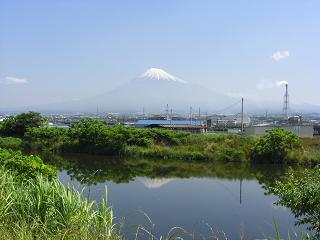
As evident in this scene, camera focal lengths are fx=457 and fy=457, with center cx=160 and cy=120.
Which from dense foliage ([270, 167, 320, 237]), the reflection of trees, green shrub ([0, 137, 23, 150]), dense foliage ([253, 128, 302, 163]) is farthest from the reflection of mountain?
green shrub ([0, 137, 23, 150])

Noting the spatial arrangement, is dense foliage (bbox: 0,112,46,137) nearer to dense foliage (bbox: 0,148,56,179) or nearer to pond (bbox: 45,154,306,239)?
pond (bbox: 45,154,306,239)

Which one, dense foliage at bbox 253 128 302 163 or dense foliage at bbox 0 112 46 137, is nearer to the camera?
dense foliage at bbox 253 128 302 163

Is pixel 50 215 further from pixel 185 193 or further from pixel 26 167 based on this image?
pixel 185 193

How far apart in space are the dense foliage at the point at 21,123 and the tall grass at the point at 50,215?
1242 inches

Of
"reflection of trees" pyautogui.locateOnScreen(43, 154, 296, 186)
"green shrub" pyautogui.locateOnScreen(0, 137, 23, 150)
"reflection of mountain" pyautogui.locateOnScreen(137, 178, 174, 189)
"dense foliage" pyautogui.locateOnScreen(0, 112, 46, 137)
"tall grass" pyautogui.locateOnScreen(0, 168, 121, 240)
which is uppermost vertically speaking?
"tall grass" pyautogui.locateOnScreen(0, 168, 121, 240)

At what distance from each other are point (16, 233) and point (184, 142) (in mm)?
26485

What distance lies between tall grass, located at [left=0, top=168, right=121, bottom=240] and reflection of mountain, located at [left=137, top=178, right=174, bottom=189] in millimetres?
14467

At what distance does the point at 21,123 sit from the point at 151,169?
1553cm

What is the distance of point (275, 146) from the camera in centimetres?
2586

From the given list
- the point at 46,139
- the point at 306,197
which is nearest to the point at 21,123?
the point at 46,139

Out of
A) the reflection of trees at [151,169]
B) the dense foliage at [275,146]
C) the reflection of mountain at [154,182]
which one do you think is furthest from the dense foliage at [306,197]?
the dense foliage at [275,146]

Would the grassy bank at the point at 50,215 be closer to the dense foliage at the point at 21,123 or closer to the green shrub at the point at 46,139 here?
the green shrub at the point at 46,139

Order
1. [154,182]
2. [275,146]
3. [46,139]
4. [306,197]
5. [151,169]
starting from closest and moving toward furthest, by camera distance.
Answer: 1. [306,197]
2. [154,182]
3. [151,169]
4. [275,146]
5. [46,139]

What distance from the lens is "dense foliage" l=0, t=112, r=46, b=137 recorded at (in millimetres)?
35312
